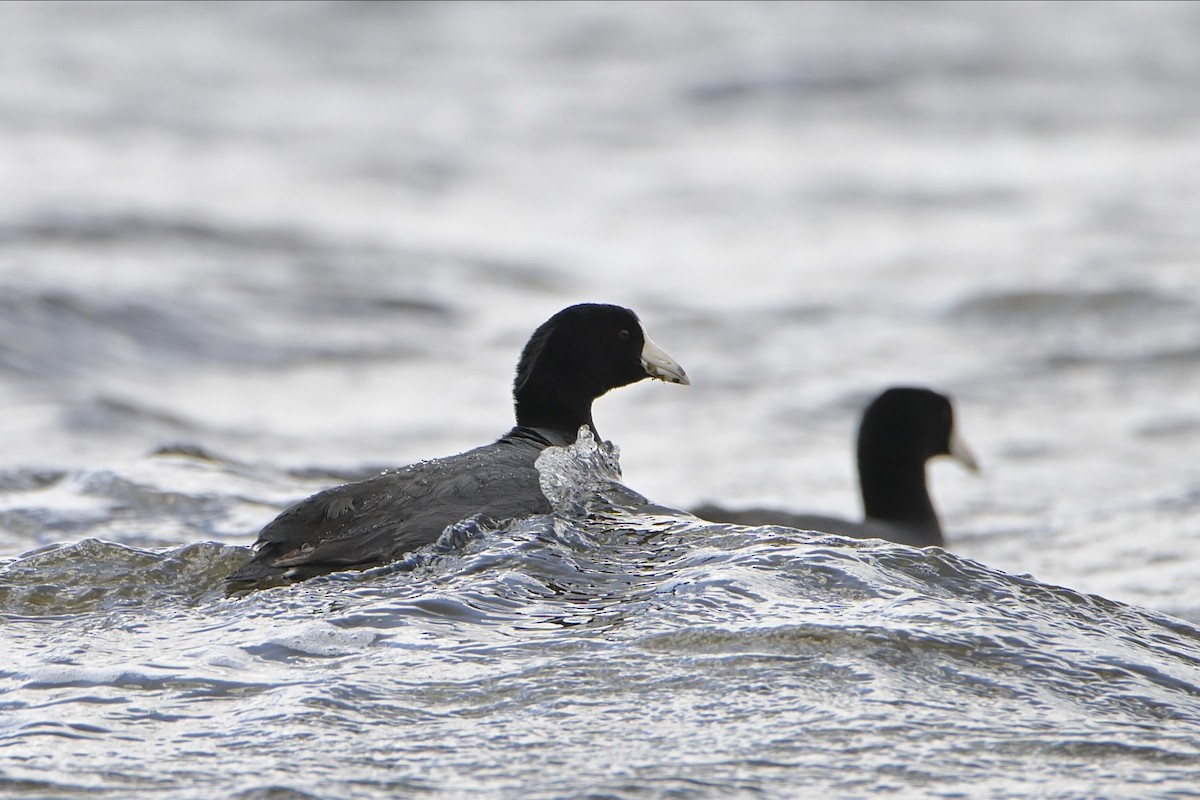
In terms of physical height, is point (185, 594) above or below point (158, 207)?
below

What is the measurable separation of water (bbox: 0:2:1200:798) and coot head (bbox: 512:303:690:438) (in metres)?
0.45

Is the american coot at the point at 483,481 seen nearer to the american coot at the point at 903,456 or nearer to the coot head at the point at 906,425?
the american coot at the point at 903,456

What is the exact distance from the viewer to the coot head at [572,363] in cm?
641

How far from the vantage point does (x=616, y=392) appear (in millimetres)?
12531

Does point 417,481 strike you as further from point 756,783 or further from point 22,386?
point 22,386

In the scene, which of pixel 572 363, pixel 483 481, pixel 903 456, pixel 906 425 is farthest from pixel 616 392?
pixel 483 481

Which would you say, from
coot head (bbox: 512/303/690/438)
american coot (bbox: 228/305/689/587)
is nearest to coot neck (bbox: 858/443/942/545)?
american coot (bbox: 228/305/689/587)

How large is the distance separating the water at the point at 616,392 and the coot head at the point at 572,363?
0.45m

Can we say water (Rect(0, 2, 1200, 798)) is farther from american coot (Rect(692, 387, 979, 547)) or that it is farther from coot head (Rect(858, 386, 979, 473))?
coot head (Rect(858, 386, 979, 473))

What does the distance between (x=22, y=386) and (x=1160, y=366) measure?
8.16 meters

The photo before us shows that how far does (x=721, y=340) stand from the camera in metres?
13.4

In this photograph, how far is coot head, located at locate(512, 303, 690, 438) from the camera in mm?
6410

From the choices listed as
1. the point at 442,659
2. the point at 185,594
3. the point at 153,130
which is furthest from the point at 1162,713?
the point at 153,130

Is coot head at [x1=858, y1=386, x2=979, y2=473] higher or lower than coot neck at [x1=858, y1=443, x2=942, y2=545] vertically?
higher
